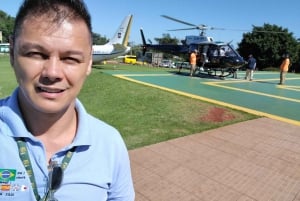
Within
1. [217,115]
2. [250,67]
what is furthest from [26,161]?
[250,67]

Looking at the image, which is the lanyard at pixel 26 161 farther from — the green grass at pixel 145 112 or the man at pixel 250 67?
the man at pixel 250 67

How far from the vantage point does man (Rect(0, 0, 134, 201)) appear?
1.15 metres

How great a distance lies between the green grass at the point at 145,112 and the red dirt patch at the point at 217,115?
100 millimetres

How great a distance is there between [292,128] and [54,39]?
7301 millimetres

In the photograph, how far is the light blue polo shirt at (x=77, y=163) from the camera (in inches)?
45.2

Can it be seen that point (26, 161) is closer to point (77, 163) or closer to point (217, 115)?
point (77, 163)

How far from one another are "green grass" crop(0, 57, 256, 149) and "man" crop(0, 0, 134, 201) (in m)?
4.17

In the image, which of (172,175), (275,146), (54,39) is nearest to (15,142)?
(54,39)

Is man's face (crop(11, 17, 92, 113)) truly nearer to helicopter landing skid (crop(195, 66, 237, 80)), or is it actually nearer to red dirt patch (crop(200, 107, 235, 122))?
red dirt patch (crop(200, 107, 235, 122))

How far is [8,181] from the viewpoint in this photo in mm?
1137

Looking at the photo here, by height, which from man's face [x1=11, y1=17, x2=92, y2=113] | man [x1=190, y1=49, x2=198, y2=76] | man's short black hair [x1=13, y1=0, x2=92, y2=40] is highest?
man's short black hair [x1=13, y1=0, x2=92, y2=40]

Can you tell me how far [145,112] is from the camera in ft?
26.2

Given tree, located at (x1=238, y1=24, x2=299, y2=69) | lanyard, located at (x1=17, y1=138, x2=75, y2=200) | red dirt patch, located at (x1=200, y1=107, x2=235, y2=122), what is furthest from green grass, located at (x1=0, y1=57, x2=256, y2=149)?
tree, located at (x1=238, y1=24, x2=299, y2=69)

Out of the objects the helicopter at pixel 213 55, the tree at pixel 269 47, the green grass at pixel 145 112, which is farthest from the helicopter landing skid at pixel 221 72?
the tree at pixel 269 47
